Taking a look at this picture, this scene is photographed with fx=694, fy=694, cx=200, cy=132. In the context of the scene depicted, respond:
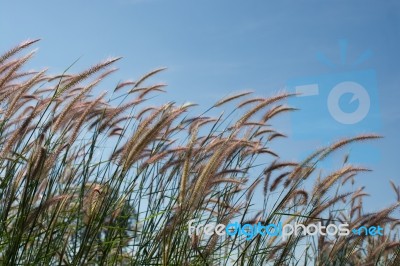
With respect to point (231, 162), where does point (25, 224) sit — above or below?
below

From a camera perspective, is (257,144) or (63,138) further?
(257,144)

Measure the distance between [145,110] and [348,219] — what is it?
187cm

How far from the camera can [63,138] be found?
3.23 meters

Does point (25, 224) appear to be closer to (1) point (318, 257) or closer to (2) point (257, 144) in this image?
(2) point (257, 144)

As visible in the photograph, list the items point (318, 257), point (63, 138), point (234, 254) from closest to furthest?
1. point (63, 138)
2. point (234, 254)
3. point (318, 257)

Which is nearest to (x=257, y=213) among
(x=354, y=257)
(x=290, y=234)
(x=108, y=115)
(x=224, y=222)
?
(x=290, y=234)

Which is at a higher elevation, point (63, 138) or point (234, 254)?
point (63, 138)

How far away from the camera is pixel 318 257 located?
4090 mm

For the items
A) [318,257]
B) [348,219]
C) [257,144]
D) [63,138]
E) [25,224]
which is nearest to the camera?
[25,224]

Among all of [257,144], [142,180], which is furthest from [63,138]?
[257,144]

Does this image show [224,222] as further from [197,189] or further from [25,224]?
[25,224]

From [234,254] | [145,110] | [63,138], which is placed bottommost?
[234,254]

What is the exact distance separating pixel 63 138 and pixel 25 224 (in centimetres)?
69

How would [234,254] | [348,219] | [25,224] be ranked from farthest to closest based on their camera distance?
1. [348,219]
2. [234,254]
3. [25,224]
